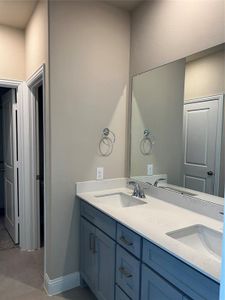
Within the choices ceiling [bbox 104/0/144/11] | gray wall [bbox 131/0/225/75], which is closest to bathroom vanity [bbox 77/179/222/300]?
gray wall [bbox 131/0/225/75]

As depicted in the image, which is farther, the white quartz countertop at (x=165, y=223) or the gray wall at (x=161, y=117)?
the gray wall at (x=161, y=117)

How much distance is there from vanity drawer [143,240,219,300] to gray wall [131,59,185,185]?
2.53 ft

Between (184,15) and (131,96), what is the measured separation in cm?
87

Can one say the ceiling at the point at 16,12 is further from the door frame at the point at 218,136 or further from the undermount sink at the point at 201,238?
the undermount sink at the point at 201,238

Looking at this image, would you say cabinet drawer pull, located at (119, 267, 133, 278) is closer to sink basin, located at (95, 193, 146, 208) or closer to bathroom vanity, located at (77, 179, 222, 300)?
→ bathroom vanity, located at (77, 179, 222, 300)

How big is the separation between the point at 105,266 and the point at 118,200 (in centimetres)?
63

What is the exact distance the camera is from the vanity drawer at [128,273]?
1427mm

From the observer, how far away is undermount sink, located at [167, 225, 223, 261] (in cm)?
137

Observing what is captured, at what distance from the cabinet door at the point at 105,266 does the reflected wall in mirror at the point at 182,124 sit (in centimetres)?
70

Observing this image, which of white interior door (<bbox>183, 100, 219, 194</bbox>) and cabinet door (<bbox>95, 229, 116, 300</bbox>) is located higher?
white interior door (<bbox>183, 100, 219, 194</bbox>)

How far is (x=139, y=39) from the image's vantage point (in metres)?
2.30

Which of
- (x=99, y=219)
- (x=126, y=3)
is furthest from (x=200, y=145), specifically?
(x=126, y=3)

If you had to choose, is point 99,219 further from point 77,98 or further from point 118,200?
point 77,98

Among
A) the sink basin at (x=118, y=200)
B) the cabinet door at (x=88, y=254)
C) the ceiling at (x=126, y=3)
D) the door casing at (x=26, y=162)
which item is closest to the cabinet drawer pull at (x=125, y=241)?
the cabinet door at (x=88, y=254)
